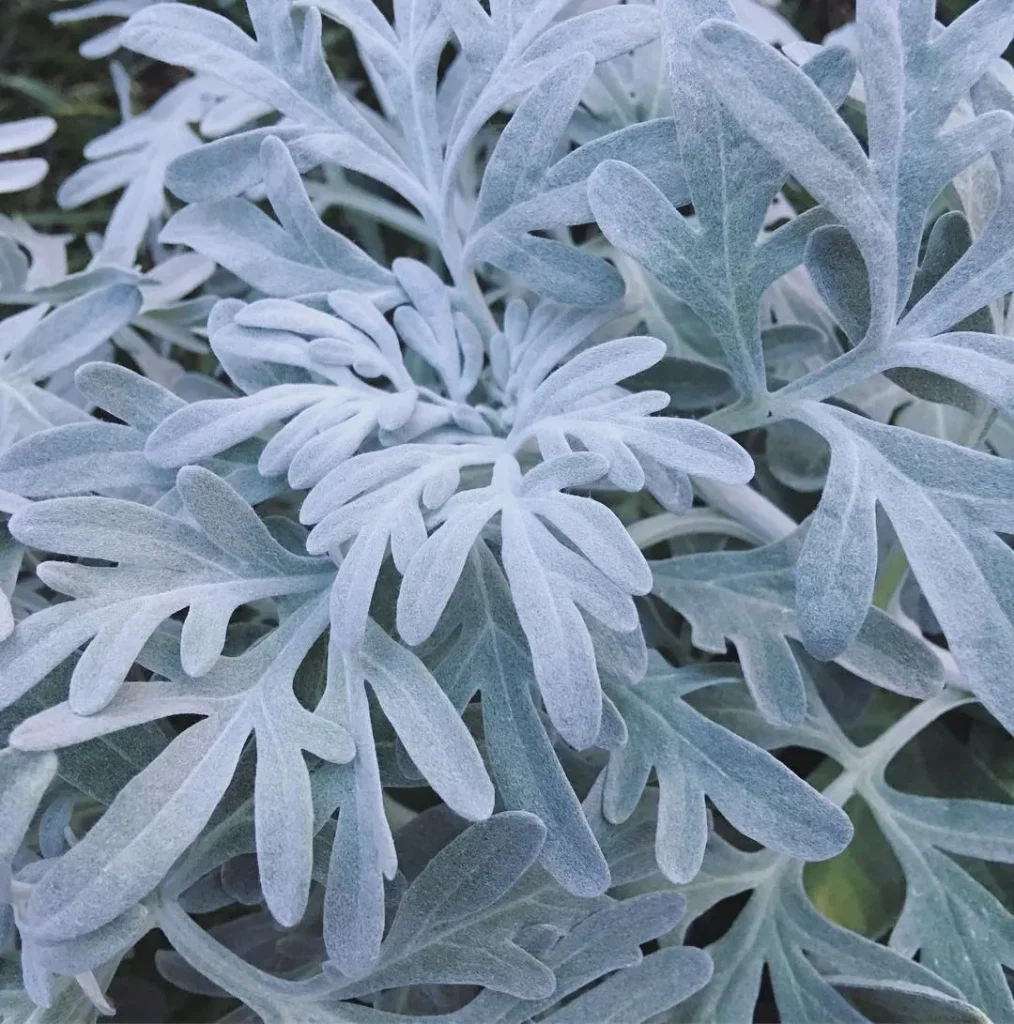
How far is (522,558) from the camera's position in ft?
1.58

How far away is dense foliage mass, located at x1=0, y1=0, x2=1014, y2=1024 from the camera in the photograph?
0.48m

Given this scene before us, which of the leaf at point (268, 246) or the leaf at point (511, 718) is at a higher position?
the leaf at point (268, 246)

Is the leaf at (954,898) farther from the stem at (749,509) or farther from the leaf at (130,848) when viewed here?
the leaf at (130,848)

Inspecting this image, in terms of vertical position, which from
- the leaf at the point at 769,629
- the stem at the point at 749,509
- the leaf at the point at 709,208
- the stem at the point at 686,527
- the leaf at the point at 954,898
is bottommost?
the leaf at the point at 954,898

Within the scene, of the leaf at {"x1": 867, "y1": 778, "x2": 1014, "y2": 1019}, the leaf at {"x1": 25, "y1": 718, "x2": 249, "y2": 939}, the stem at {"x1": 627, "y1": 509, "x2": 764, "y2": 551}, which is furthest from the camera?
the stem at {"x1": 627, "y1": 509, "x2": 764, "y2": 551}

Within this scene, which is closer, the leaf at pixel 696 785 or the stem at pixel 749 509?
the leaf at pixel 696 785

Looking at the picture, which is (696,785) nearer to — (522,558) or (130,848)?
(522,558)

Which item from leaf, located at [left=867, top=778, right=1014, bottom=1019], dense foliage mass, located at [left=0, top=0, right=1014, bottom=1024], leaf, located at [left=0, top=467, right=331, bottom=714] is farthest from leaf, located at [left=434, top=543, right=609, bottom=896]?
leaf, located at [left=867, top=778, right=1014, bottom=1019]

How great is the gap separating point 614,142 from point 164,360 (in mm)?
432

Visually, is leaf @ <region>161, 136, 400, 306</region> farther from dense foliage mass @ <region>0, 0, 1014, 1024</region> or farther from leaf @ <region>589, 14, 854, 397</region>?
leaf @ <region>589, 14, 854, 397</region>

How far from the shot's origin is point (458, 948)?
0.55 metres

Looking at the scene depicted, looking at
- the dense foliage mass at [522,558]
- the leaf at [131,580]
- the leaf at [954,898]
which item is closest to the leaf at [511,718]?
the dense foliage mass at [522,558]

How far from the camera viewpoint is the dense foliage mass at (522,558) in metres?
0.48

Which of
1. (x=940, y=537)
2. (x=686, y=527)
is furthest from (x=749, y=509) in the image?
(x=940, y=537)
